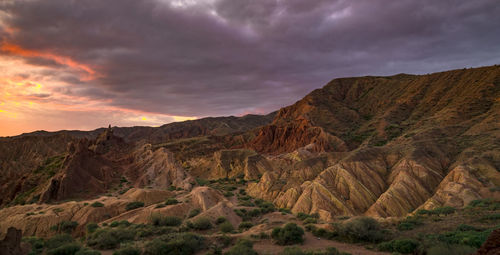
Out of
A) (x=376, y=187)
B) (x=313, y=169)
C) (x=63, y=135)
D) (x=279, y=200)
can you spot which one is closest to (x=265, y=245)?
(x=279, y=200)

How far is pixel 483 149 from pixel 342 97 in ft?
362

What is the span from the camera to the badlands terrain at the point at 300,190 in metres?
16.6

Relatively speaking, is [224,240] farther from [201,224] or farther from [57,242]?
[57,242]

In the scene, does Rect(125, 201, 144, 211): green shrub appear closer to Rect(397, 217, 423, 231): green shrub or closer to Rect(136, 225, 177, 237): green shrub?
Rect(136, 225, 177, 237): green shrub

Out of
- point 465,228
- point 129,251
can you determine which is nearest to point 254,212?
point 129,251

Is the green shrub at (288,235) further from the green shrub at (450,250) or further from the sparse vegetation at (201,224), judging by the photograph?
the green shrub at (450,250)

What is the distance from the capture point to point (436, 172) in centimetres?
4700

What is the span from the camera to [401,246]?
14312 mm

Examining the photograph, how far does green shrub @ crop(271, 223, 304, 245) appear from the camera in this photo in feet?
55.0

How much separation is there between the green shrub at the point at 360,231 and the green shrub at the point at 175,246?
31.7 ft

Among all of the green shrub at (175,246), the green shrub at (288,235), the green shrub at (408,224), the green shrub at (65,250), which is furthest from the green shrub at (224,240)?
the green shrub at (408,224)

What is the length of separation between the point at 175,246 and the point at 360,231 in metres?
11.9

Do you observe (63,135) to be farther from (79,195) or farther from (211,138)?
(79,195)

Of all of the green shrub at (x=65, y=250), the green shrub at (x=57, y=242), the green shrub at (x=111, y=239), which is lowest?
the green shrub at (x=111, y=239)
